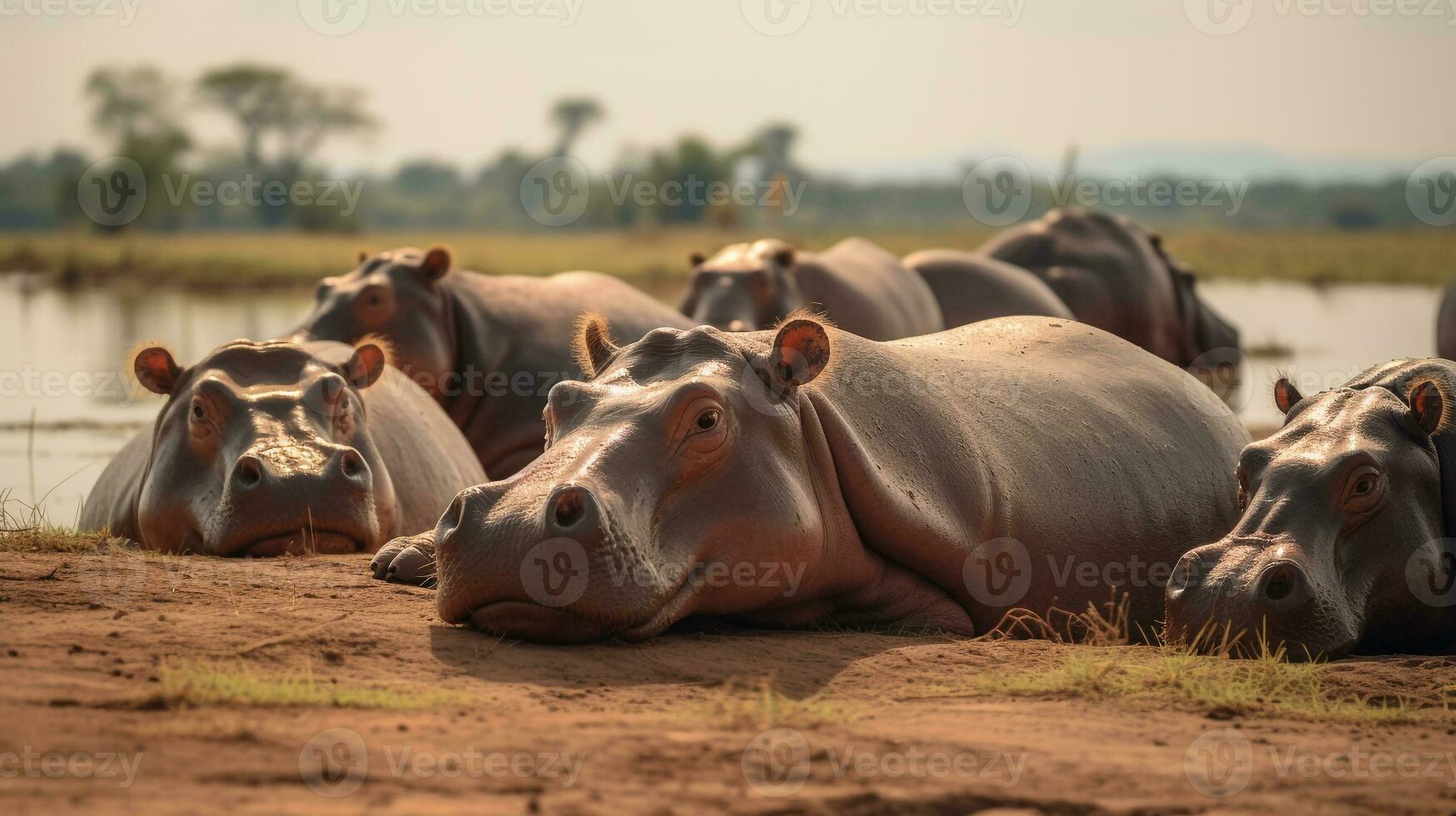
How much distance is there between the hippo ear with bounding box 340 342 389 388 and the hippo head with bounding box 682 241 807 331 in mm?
4465

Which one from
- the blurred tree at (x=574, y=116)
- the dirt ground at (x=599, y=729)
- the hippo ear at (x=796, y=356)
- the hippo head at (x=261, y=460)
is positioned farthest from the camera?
the blurred tree at (x=574, y=116)

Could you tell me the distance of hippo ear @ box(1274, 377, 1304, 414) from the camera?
7.02 meters

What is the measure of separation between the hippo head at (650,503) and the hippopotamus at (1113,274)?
36.7 feet

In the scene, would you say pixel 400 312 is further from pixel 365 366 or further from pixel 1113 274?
pixel 1113 274

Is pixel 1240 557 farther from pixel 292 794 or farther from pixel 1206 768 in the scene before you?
pixel 292 794

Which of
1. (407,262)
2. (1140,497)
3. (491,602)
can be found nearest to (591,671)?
(491,602)

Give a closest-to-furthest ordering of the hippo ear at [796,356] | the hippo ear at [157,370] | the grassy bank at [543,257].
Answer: the hippo ear at [796,356], the hippo ear at [157,370], the grassy bank at [543,257]

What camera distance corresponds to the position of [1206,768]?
423 centimetres

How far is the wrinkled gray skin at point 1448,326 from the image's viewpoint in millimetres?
14719

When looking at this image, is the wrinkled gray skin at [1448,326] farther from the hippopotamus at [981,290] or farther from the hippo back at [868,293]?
the hippo back at [868,293]

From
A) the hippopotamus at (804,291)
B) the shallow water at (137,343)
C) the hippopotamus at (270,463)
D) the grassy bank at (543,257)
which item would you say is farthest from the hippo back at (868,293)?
the grassy bank at (543,257)

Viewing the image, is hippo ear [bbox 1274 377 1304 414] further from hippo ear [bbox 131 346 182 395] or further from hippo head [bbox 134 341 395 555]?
hippo ear [bbox 131 346 182 395]

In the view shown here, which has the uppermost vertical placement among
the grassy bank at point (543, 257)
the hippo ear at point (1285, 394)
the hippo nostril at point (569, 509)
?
the hippo ear at point (1285, 394)

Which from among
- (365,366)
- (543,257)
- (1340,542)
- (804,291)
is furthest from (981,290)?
(543,257)
